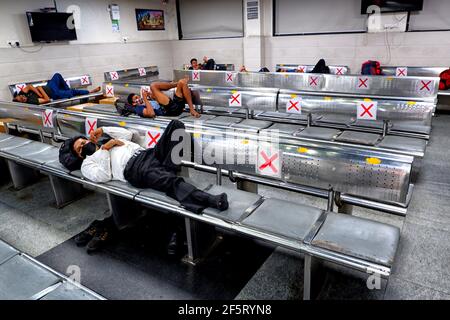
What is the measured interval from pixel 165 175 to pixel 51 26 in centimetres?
584

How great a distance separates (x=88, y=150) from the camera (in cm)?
288

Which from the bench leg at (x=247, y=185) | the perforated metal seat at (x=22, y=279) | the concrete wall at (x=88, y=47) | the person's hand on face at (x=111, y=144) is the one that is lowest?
the bench leg at (x=247, y=185)

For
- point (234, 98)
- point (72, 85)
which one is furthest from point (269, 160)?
point (72, 85)

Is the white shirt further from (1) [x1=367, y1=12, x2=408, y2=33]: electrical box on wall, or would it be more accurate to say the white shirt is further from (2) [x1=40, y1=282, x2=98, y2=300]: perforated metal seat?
(1) [x1=367, y1=12, x2=408, y2=33]: electrical box on wall

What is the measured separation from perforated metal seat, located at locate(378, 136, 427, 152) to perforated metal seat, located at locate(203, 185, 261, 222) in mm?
1583

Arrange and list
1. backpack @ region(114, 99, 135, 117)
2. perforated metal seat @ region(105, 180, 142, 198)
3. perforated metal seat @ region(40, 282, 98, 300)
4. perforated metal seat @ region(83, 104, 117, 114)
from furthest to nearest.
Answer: perforated metal seat @ region(83, 104, 117, 114) < backpack @ region(114, 99, 135, 117) < perforated metal seat @ region(105, 180, 142, 198) < perforated metal seat @ region(40, 282, 98, 300)

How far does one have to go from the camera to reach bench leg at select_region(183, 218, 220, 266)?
2.38 m

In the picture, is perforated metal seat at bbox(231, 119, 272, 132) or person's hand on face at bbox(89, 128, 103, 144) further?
perforated metal seat at bbox(231, 119, 272, 132)

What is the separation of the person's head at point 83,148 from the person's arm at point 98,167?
174 mm

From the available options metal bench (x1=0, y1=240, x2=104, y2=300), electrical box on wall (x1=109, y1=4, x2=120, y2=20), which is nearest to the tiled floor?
metal bench (x1=0, y1=240, x2=104, y2=300)

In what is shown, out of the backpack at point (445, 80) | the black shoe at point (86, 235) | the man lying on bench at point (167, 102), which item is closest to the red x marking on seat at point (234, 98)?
the man lying on bench at point (167, 102)

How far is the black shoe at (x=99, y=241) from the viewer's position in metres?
2.60

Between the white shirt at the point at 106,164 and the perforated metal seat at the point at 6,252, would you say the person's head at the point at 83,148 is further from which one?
the perforated metal seat at the point at 6,252

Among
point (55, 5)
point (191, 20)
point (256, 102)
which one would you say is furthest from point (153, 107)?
point (191, 20)
